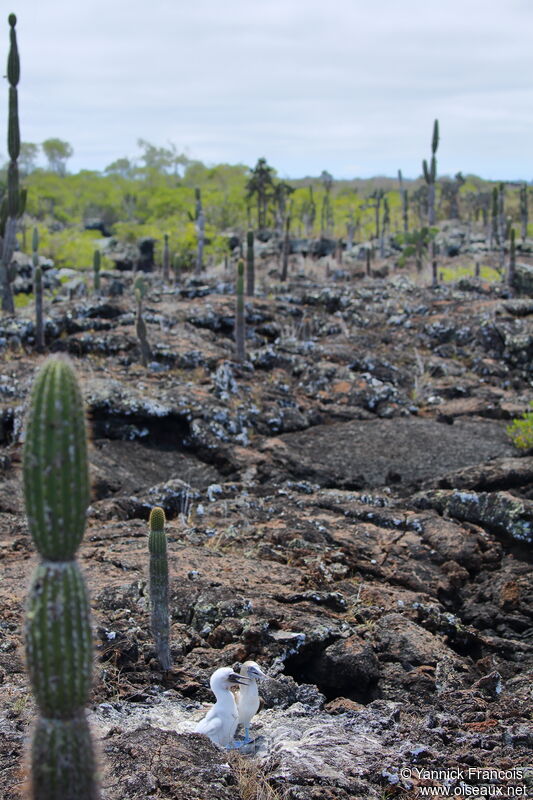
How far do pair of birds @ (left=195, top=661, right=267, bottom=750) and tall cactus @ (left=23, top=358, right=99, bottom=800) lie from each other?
2035 millimetres

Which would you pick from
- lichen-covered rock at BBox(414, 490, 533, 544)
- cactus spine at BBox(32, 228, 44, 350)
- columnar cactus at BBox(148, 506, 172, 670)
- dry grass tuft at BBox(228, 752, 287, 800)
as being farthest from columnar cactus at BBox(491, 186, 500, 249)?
dry grass tuft at BBox(228, 752, 287, 800)

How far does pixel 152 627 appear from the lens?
666cm

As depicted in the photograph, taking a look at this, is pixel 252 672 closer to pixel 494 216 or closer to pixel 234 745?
pixel 234 745

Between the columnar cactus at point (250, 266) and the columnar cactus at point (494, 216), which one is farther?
the columnar cactus at point (494, 216)

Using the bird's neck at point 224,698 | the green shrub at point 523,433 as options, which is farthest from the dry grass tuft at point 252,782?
the green shrub at point 523,433

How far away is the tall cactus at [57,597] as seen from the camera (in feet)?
10.6

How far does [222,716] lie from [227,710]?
49mm

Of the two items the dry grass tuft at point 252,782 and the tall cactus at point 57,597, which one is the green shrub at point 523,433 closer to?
the dry grass tuft at point 252,782

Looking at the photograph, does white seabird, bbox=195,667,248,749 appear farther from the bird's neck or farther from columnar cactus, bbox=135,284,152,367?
columnar cactus, bbox=135,284,152,367

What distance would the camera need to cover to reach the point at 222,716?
5.30m

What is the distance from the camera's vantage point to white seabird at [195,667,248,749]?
17.3 feet

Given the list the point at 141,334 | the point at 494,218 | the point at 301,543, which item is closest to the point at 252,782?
the point at 301,543

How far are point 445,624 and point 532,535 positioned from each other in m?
2.51

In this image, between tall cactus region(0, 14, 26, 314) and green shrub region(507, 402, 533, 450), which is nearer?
green shrub region(507, 402, 533, 450)
